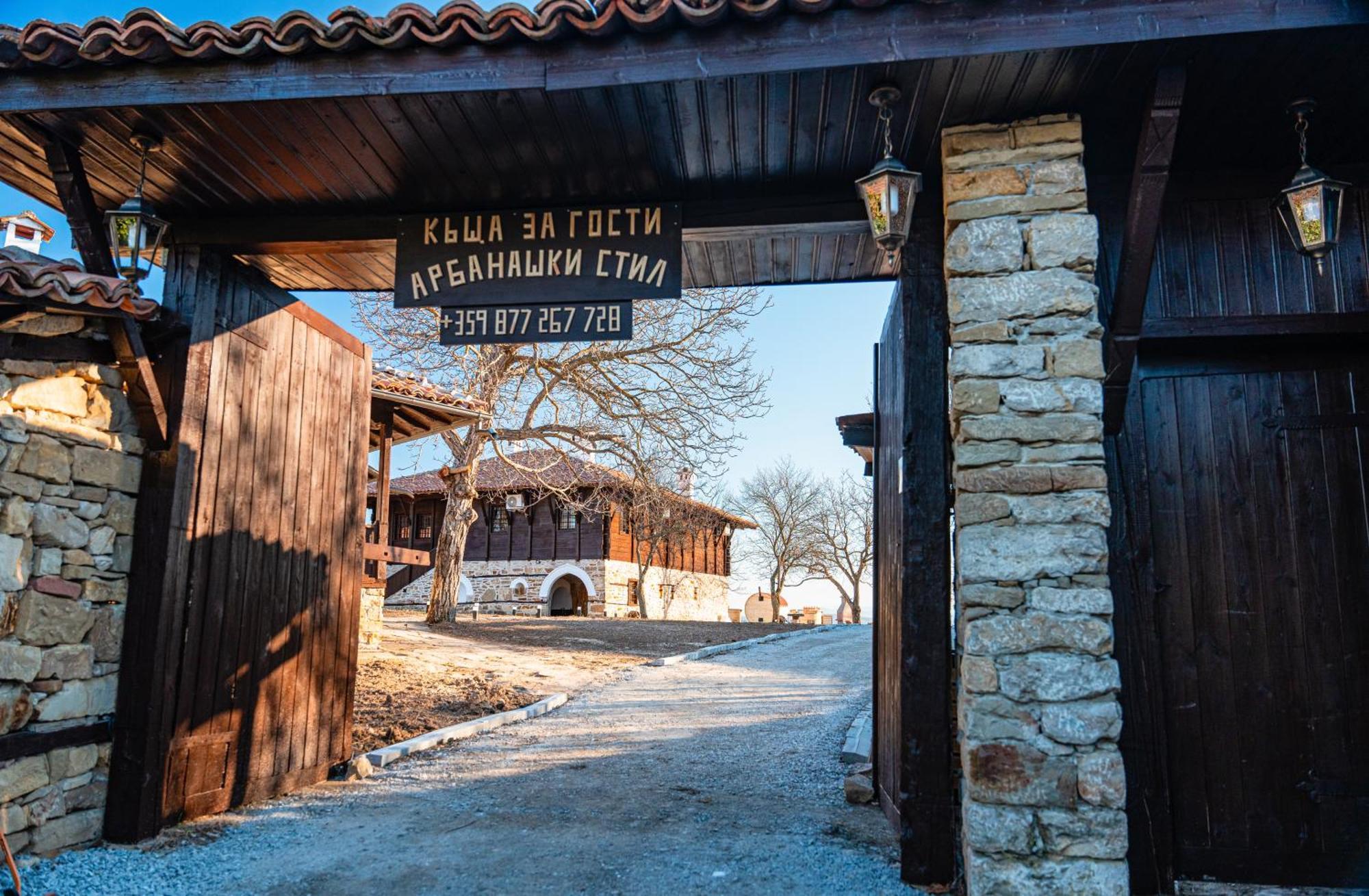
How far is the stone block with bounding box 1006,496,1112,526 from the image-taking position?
155 inches

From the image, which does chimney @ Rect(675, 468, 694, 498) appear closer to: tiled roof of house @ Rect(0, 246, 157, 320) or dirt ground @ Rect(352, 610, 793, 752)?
dirt ground @ Rect(352, 610, 793, 752)

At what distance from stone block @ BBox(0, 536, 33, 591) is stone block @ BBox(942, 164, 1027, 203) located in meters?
4.70

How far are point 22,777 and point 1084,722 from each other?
477 centimetres

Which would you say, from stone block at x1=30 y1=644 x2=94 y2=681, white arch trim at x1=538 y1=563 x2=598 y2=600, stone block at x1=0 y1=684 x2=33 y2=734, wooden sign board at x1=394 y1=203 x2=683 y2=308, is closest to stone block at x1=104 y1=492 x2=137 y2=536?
stone block at x1=30 y1=644 x2=94 y2=681

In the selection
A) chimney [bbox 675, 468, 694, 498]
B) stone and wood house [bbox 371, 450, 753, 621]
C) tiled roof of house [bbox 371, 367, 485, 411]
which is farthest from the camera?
stone and wood house [bbox 371, 450, 753, 621]

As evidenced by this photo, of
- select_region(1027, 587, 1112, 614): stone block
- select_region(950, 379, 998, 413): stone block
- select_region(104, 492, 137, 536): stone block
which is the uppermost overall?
select_region(950, 379, 998, 413): stone block

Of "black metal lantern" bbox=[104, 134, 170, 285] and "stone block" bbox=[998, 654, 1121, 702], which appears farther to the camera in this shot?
"black metal lantern" bbox=[104, 134, 170, 285]

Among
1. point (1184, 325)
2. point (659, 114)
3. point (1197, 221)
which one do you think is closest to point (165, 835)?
point (659, 114)

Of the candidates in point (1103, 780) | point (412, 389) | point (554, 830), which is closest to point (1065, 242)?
point (1103, 780)

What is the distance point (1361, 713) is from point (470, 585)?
99.8ft

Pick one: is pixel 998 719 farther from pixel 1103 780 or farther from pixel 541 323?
pixel 541 323

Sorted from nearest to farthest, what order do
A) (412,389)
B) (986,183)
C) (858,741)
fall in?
(986,183) < (858,741) < (412,389)

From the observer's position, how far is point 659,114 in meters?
4.38

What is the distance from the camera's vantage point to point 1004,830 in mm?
3779
